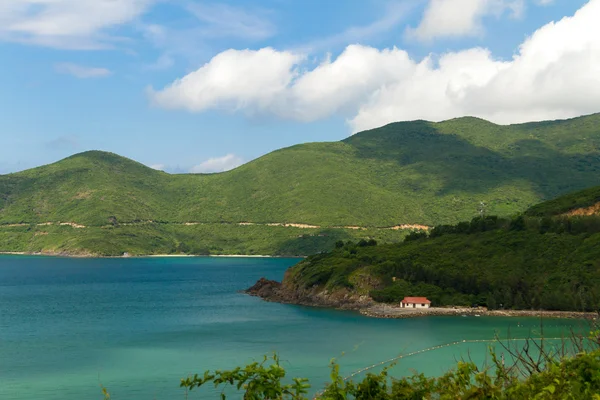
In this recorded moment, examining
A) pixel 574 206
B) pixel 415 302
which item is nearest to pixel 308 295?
pixel 415 302

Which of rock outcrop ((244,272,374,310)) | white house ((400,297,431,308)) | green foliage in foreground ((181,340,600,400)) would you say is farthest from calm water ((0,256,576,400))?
green foliage in foreground ((181,340,600,400))

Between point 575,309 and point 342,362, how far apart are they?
35.6m

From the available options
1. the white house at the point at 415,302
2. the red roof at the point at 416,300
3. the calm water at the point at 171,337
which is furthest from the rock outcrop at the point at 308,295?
the red roof at the point at 416,300

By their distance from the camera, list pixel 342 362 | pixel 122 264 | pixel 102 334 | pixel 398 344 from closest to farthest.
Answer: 1. pixel 342 362
2. pixel 398 344
3. pixel 102 334
4. pixel 122 264

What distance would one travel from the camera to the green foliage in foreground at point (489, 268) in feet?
251

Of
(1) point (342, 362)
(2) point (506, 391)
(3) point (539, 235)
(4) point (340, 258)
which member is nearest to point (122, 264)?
(4) point (340, 258)

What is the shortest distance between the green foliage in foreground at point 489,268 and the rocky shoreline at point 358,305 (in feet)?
4.30

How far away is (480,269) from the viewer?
8394cm

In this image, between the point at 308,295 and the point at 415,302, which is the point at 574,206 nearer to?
the point at 415,302

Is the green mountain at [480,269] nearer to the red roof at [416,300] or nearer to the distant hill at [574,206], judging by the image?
the distant hill at [574,206]

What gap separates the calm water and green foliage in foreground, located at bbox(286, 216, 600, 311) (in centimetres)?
648

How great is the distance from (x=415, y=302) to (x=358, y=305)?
777cm

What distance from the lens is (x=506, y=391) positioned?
1080cm

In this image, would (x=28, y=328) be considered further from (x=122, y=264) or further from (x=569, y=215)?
(x=122, y=264)
